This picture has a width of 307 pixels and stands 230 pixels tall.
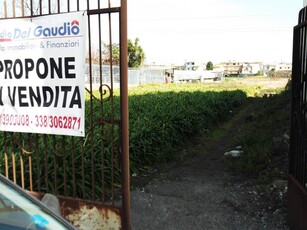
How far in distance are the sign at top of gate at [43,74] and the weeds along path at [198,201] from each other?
5.57ft

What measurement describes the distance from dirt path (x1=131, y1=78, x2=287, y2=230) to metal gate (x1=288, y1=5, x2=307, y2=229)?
57cm

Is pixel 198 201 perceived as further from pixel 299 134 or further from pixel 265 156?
pixel 265 156

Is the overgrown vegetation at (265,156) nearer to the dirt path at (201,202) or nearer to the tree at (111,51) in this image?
the dirt path at (201,202)

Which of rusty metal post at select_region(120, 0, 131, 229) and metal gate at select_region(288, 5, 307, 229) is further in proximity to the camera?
metal gate at select_region(288, 5, 307, 229)

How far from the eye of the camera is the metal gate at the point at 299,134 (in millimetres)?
3945

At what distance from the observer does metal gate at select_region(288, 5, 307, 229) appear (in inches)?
155

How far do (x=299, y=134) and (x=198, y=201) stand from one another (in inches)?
72.9

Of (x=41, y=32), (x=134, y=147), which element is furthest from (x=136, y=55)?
(x=41, y=32)

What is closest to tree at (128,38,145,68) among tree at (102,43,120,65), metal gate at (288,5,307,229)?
tree at (102,43,120,65)

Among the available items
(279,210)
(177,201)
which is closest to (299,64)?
→ (279,210)

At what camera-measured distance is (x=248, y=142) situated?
8.43m

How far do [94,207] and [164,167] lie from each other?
11.9 ft

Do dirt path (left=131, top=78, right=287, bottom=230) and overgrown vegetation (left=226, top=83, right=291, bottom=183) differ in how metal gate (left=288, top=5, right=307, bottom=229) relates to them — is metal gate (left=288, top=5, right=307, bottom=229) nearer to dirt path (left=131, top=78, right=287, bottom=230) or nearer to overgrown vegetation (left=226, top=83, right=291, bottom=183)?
dirt path (left=131, top=78, right=287, bottom=230)

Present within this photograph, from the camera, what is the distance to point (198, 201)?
5.38m
